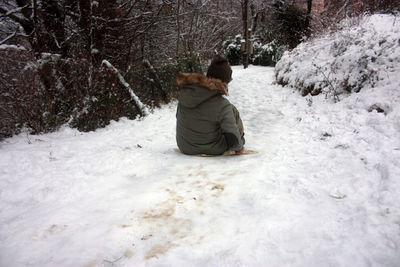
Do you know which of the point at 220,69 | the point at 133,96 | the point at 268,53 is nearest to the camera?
the point at 220,69

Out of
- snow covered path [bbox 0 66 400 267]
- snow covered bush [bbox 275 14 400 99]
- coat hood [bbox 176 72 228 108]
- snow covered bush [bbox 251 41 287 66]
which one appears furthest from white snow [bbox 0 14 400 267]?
snow covered bush [bbox 251 41 287 66]

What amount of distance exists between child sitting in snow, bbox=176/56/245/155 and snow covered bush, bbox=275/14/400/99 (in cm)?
293

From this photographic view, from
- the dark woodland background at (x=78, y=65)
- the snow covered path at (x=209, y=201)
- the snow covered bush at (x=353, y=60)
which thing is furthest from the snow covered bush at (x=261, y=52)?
the snow covered path at (x=209, y=201)

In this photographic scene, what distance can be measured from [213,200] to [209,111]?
1226mm

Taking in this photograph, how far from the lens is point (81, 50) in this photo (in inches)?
225

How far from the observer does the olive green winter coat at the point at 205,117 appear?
2916mm

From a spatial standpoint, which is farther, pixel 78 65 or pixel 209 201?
pixel 78 65

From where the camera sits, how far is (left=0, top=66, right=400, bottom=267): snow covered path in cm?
154

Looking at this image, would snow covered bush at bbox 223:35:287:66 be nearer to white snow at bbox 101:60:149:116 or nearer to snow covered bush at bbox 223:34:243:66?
snow covered bush at bbox 223:34:243:66

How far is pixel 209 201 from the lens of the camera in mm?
2201

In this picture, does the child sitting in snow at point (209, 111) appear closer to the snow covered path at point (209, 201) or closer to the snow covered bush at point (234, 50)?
the snow covered path at point (209, 201)

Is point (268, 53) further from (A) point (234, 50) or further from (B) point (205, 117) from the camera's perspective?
(B) point (205, 117)

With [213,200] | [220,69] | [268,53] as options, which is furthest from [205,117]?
[268,53]

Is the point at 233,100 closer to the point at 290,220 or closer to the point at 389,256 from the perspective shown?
the point at 290,220
